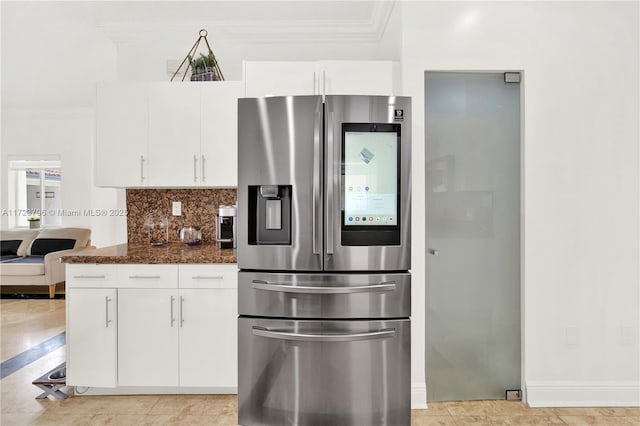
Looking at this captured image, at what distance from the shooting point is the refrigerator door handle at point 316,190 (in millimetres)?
2031

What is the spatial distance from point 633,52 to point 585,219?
110cm

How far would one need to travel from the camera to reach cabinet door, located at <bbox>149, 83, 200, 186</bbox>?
2811 mm

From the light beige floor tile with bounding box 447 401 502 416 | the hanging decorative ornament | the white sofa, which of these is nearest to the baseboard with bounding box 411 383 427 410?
the light beige floor tile with bounding box 447 401 502 416

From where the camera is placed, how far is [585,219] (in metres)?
2.44

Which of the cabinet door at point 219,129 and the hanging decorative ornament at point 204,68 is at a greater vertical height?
the hanging decorative ornament at point 204,68

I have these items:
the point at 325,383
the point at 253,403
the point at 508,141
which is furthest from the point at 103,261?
the point at 508,141

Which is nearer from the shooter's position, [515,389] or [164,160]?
[515,389]

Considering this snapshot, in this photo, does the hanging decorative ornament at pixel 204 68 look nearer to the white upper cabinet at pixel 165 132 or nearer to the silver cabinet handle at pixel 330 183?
the white upper cabinet at pixel 165 132

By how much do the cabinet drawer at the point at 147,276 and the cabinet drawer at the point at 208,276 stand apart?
6cm

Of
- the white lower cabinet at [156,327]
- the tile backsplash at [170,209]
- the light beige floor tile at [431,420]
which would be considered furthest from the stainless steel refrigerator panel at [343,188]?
the tile backsplash at [170,209]

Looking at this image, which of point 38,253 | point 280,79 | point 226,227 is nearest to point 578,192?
point 280,79

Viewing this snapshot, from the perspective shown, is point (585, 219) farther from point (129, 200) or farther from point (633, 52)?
point (129, 200)

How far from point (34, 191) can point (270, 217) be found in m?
6.01

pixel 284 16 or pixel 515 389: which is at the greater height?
pixel 284 16
